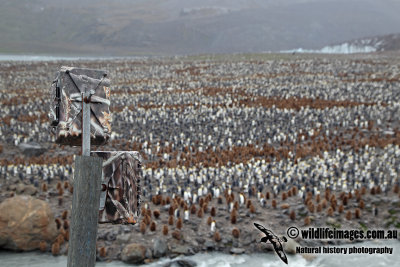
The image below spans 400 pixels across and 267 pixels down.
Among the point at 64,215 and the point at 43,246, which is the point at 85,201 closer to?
the point at 43,246

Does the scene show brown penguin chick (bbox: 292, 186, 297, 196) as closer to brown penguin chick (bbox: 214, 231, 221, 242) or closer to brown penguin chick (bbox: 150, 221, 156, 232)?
brown penguin chick (bbox: 214, 231, 221, 242)

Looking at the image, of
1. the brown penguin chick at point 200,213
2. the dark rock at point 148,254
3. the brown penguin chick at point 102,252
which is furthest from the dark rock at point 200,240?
the brown penguin chick at point 102,252

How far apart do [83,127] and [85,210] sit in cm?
70

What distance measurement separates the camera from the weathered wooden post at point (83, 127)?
9.77 feet

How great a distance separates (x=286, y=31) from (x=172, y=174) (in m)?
183

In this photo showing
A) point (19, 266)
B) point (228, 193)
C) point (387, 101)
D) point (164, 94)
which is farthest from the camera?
point (164, 94)

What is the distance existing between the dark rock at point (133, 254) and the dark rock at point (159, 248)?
9.8 inches

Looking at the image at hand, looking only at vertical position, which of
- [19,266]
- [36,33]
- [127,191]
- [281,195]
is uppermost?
[36,33]

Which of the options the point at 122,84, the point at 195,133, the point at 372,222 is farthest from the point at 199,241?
the point at 122,84

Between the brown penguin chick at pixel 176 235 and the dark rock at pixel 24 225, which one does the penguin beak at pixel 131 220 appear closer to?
the brown penguin chick at pixel 176 235

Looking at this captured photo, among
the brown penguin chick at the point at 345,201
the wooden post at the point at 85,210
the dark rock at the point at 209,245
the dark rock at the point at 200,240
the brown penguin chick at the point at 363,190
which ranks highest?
the wooden post at the point at 85,210

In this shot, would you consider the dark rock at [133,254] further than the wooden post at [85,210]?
Yes

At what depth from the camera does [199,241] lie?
977cm

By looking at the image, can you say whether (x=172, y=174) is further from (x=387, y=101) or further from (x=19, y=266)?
(x=387, y=101)
